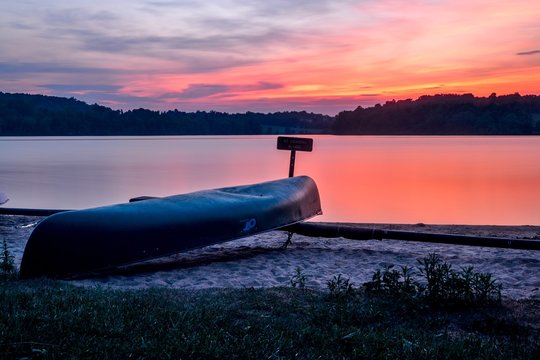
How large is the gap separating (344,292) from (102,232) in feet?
9.84

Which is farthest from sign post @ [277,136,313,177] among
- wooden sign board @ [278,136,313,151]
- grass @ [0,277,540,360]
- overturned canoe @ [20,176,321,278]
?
grass @ [0,277,540,360]

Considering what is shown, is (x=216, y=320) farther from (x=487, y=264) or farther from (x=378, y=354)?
(x=487, y=264)

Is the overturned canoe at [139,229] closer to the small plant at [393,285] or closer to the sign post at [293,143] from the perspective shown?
the sign post at [293,143]

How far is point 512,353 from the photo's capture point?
152 inches

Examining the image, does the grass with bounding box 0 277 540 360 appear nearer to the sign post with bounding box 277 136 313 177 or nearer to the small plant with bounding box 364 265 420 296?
the small plant with bounding box 364 265 420 296

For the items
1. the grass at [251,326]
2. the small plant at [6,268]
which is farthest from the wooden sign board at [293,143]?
the grass at [251,326]

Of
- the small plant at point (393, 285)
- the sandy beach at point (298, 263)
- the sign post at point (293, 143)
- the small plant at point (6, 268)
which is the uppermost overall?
the sign post at point (293, 143)

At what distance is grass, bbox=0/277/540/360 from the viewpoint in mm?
3598

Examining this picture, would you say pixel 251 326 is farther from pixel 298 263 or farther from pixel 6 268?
pixel 298 263

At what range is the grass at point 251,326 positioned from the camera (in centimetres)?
360

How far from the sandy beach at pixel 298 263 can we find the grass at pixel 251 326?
1366mm

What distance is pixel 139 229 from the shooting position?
23.1 ft

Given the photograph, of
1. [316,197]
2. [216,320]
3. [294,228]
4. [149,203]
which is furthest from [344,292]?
[316,197]

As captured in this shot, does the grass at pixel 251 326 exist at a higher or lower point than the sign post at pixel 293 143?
lower
